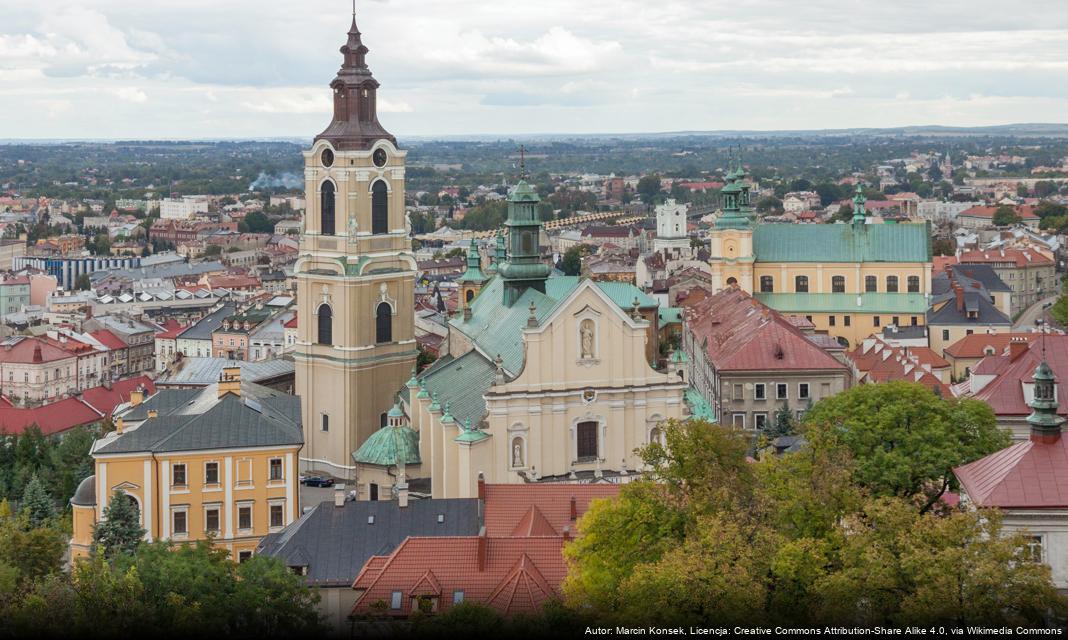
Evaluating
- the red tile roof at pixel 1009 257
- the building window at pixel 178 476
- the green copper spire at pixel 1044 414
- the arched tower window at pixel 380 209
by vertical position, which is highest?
the arched tower window at pixel 380 209

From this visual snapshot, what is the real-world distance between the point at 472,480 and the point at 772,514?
18.6m

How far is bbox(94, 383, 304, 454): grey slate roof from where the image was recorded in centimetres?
5481

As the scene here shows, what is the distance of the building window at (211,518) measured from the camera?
2175 inches

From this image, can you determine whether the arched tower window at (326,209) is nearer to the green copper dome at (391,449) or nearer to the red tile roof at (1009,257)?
the green copper dome at (391,449)

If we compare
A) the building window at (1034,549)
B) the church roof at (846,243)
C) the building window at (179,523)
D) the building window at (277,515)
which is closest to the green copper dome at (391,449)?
the building window at (277,515)

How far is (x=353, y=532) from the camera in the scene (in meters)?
46.4

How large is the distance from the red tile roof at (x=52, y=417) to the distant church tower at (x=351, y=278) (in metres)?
19.4

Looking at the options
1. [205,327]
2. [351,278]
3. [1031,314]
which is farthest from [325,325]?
[1031,314]

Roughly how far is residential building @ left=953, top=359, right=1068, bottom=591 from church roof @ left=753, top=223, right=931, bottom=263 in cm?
6143

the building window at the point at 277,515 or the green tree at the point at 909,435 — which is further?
the building window at the point at 277,515

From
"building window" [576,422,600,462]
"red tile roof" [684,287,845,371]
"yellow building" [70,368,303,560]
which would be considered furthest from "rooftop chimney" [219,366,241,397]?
"red tile roof" [684,287,845,371]

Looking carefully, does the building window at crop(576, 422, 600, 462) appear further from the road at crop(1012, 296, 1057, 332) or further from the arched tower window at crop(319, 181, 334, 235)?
the road at crop(1012, 296, 1057, 332)

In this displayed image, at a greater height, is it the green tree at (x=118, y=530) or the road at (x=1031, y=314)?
the road at (x=1031, y=314)

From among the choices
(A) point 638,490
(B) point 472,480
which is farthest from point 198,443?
(A) point 638,490
